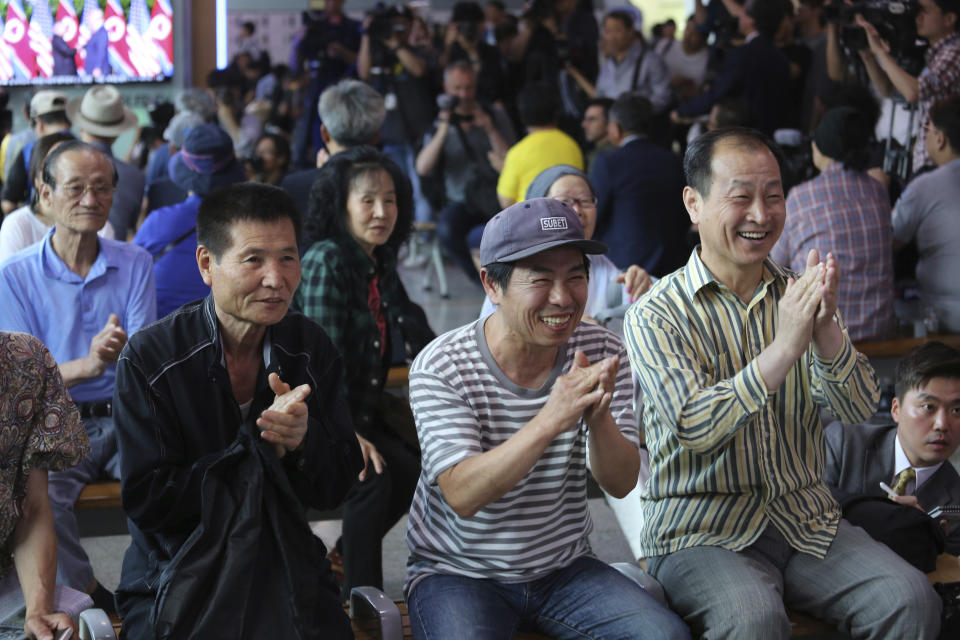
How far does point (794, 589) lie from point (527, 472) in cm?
75

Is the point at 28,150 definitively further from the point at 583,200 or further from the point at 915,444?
the point at 915,444

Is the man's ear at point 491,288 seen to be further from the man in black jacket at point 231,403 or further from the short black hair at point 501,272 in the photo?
the man in black jacket at point 231,403

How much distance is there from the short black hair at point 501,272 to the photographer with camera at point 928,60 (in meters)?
3.95

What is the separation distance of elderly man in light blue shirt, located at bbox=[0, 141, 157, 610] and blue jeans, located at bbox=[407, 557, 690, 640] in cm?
136

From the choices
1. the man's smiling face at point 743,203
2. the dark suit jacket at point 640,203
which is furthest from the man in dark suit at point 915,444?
the dark suit jacket at point 640,203

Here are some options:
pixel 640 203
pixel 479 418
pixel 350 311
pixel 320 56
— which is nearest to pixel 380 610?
pixel 479 418

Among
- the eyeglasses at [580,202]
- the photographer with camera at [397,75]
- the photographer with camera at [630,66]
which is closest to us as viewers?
the eyeglasses at [580,202]

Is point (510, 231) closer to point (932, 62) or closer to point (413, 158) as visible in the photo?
point (932, 62)

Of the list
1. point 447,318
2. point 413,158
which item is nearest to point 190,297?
point 447,318

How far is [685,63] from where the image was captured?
8867mm

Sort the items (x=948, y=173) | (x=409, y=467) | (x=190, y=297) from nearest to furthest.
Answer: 1. (x=409, y=467)
2. (x=190, y=297)
3. (x=948, y=173)

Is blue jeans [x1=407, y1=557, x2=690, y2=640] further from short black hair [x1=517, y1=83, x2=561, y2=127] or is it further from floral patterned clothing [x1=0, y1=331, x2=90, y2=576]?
short black hair [x1=517, y1=83, x2=561, y2=127]

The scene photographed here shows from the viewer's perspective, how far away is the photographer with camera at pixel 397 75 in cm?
822

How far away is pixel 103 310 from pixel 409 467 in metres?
1.05
